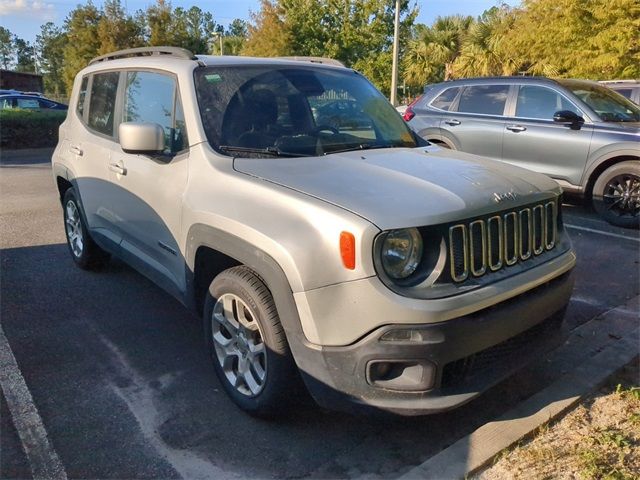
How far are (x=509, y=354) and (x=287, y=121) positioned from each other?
194cm

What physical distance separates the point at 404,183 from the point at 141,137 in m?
1.60

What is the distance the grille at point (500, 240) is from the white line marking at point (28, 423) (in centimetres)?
211

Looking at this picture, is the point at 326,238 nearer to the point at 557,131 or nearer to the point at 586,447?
the point at 586,447

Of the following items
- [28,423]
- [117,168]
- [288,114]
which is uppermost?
[288,114]

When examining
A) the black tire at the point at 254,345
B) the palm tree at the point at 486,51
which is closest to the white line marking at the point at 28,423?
the black tire at the point at 254,345

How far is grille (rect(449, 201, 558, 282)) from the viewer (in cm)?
266

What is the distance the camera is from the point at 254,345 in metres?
3.05

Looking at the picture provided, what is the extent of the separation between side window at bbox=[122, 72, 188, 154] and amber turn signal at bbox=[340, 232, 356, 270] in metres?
1.48

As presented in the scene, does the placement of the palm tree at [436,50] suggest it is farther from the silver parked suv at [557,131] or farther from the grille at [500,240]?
the grille at [500,240]

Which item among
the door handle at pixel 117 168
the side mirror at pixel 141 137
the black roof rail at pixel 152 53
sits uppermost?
the black roof rail at pixel 152 53

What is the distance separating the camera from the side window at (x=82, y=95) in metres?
5.22

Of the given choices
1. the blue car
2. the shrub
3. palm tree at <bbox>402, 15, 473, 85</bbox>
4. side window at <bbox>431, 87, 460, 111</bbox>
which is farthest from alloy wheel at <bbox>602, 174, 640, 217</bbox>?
palm tree at <bbox>402, 15, 473, 85</bbox>

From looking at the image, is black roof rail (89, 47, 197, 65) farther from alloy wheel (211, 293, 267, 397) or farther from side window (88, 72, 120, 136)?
alloy wheel (211, 293, 267, 397)

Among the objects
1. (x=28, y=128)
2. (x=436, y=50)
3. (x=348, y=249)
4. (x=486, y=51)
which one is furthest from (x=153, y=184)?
(x=436, y=50)
